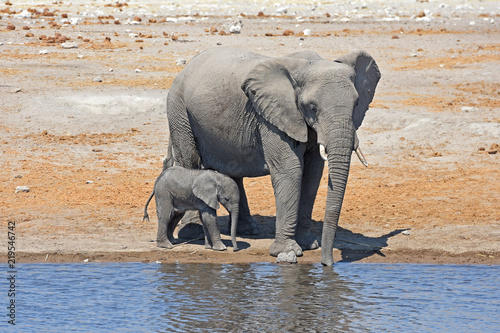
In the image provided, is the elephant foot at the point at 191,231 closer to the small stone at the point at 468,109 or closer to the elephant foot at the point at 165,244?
the elephant foot at the point at 165,244

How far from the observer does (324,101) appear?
32.7ft

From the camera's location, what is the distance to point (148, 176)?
15648 mm

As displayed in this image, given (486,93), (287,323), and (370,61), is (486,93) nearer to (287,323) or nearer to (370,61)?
(370,61)

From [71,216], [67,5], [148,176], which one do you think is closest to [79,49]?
[148,176]

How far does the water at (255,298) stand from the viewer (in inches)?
336

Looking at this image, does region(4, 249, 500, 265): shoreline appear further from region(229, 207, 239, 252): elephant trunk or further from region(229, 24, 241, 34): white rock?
region(229, 24, 241, 34): white rock

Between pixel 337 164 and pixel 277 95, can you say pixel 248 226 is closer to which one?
pixel 277 95

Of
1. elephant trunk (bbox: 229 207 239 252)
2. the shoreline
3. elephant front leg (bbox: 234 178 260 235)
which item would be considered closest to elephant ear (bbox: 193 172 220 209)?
elephant trunk (bbox: 229 207 239 252)

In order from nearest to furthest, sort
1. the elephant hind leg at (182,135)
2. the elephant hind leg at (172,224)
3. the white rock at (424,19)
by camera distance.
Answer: the elephant hind leg at (172,224), the elephant hind leg at (182,135), the white rock at (424,19)

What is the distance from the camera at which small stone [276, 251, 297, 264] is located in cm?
1084

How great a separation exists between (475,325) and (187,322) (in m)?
2.92

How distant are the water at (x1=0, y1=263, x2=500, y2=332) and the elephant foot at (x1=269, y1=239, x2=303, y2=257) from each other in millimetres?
327

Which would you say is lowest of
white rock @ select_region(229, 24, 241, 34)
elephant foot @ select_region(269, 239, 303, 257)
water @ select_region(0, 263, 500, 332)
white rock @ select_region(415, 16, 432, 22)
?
Answer: water @ select_region(0, 263, 500, 332)

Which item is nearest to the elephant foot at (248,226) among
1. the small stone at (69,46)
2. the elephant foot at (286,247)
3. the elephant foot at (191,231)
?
the elephant foot at (191,231)
